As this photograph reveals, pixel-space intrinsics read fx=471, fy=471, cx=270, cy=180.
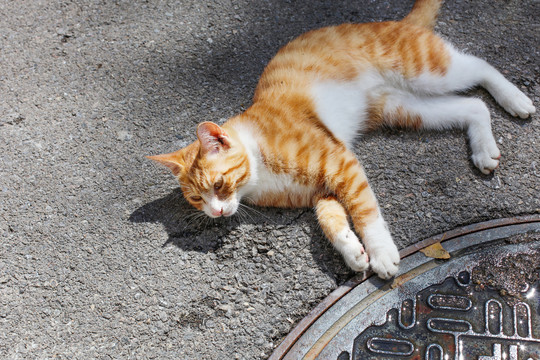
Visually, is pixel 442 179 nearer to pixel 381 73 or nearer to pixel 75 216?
pixel 381 73

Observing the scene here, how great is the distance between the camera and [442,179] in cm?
227

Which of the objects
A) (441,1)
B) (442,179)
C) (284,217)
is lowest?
(284,217)

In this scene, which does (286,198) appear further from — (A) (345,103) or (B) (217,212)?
(A) (345,103)

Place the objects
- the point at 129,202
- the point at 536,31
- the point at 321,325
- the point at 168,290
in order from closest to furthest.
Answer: the point at 321,325, the point at 168,290, the point at 129,202, the point at 536,31

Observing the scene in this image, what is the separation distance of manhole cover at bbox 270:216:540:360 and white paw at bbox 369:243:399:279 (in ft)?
0.16

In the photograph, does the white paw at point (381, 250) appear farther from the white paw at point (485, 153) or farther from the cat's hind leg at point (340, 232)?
the white paw at point (485, 153)

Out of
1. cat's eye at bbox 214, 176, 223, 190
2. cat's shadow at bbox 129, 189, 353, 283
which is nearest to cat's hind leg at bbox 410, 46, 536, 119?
cat's shadow at bbox 129, 189, 353, 283

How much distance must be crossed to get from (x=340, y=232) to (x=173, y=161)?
2.74 feet

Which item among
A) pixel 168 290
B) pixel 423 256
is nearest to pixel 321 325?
pixel 423 256

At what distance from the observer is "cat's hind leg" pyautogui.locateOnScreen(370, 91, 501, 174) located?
2.26m

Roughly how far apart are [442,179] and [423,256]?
0.43 meters

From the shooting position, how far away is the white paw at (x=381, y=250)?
1984 millimetres

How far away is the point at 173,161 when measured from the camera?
2.21 m

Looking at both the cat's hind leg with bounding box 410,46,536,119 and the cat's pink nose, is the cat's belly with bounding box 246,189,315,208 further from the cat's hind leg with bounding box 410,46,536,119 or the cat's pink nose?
the cat's hind leg with bounding box 410,46,536,119
